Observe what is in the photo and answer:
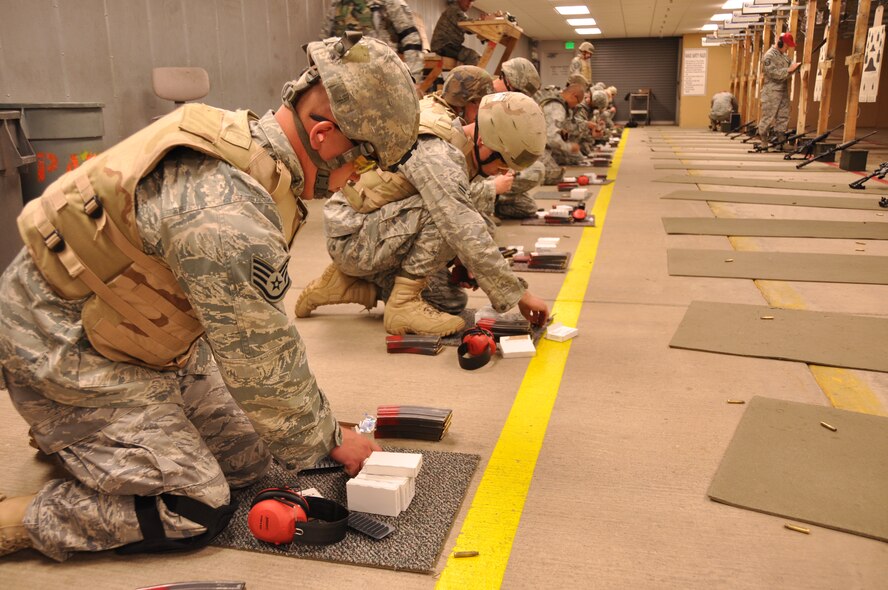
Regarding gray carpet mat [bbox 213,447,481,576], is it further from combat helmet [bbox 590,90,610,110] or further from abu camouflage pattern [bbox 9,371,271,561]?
combat helmet [bbox 590,90,610,110]

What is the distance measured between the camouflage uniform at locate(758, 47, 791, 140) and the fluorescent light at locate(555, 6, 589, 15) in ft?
31.5

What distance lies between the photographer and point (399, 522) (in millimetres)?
2104

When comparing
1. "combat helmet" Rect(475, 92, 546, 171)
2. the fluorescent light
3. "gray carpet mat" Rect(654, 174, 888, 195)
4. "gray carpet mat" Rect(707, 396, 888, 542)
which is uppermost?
the fluorescent light

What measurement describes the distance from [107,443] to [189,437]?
216mm

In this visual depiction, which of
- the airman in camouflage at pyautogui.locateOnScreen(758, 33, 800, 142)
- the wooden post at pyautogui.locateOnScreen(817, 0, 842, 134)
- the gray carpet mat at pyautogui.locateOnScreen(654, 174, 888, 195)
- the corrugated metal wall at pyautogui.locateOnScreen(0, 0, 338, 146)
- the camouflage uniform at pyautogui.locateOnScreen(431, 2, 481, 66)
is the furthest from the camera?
the airman in camouflage at pyautogui.locateOnScreen(758, 33, 800, 142)

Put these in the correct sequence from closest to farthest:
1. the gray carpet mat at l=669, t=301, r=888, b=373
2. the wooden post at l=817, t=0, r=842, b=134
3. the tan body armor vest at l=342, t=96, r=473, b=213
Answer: the gray carpet mat at l=669, t=301, r=888, b=373, the tan body armor vest at l=342, t=96, r=473, b=213, the wooden post at l=817, t=0, r=842, b=134

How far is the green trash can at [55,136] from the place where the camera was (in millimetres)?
4465

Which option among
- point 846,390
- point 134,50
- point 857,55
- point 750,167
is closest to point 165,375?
point 846,390

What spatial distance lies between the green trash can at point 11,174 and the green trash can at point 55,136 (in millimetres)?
143

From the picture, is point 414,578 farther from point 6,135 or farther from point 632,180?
point 632,180

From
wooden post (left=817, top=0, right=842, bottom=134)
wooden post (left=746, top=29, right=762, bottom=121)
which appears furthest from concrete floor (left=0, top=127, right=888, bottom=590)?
wooden post (left=746, top=29, right=762, bottom=121)

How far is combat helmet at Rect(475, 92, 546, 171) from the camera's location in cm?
361

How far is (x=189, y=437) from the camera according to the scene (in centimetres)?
201

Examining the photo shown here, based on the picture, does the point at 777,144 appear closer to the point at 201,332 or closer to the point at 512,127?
the point at 512,127
